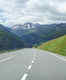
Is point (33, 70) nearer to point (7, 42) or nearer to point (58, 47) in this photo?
point (58, 47)

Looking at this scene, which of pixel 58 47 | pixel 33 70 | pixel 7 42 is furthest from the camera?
pixel 7 42

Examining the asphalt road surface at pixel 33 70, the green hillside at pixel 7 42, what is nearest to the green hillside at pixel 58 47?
the green hillside at pixel 7 42

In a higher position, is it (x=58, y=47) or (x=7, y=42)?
(x=58, y=47)

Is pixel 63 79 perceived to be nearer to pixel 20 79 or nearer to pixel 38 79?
pixel 38 79

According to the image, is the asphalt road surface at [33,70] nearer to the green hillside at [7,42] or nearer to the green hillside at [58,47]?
the green hillside at [58,47]

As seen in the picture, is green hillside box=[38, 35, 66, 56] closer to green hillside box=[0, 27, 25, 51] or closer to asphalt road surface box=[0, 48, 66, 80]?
green hillside box=[0, 27, 25, 51]

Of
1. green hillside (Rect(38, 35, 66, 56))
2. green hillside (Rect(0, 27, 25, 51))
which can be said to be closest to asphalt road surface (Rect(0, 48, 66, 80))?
green hillside (Rect(38, 35, 66, 56))

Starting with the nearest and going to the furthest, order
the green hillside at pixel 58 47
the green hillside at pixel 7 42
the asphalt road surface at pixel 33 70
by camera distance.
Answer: the asphalt road surface at pixel 33 70 → the green hillside at pixel 58 47 → the green hillside at pixel 7 42

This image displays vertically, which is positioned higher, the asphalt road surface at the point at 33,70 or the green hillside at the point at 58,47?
the asphalt road surface at the point at 33,70

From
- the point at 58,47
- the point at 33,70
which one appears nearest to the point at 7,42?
the point at 58,47

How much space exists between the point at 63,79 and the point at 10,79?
7.74 ft

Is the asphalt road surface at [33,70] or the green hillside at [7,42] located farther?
the green hillside at [7,42]

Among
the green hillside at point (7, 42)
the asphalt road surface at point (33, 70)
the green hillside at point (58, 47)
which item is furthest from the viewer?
the green hillside at point (7, 42)

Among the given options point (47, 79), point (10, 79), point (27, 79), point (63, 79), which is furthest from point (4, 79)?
point (63, 79)
